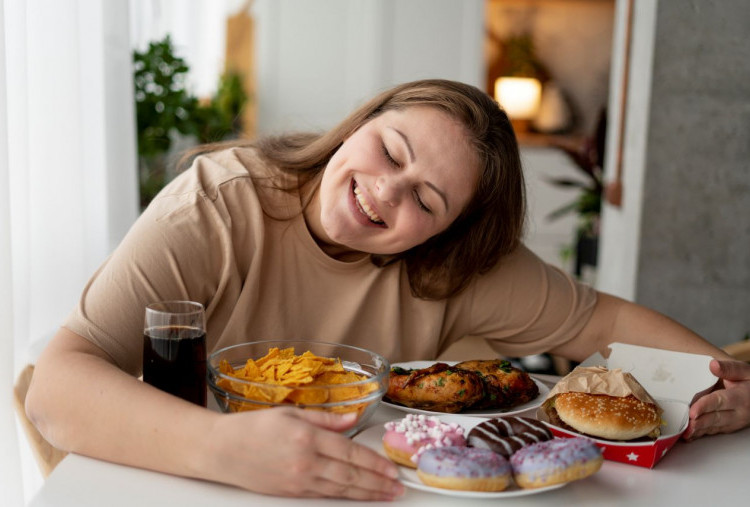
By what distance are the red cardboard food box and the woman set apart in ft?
0.12

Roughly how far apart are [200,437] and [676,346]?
1.00 meters

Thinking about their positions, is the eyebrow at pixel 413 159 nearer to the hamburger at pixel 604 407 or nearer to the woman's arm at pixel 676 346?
the hamburger at pixel 604 407

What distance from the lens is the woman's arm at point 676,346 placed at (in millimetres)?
1278

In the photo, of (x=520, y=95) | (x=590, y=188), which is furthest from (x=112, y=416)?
(x=520, y=95)

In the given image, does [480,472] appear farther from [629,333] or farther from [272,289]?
[629,333]

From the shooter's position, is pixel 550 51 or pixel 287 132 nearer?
pixel 287 132

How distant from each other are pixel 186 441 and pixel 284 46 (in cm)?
528

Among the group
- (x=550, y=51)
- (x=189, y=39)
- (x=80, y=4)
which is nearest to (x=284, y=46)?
(x=189, y=39)

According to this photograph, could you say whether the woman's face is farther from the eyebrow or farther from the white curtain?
the white curtain

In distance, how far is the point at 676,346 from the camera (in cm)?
158

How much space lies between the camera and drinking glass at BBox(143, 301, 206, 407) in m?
1.08

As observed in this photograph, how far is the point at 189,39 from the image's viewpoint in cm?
434

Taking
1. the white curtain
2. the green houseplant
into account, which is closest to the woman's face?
the white curtain

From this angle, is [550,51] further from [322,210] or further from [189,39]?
[322,210]
